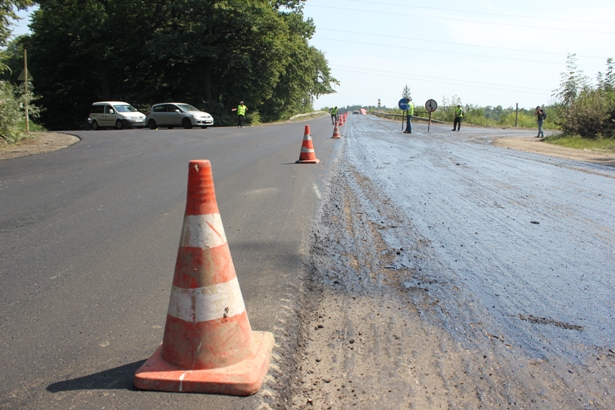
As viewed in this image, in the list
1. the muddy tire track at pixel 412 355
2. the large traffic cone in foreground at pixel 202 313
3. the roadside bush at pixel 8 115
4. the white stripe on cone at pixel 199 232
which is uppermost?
the roadside bush at pixel 8 115

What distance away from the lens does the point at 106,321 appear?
349 centimetres

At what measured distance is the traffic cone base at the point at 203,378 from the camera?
8.74ft


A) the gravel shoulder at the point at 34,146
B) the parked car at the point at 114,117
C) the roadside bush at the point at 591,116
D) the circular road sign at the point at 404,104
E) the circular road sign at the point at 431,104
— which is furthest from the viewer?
the parked car at the point at 114,117

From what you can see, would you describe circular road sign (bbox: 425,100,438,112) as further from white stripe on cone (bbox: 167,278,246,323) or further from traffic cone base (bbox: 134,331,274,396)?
traffic cone base (bbox: 134,331,274,396)

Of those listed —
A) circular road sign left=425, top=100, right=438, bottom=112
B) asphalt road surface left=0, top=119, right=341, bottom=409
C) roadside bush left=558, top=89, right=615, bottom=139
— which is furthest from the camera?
circular road sign left=425, top=100, right=438, bottom=112

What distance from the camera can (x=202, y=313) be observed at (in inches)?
111

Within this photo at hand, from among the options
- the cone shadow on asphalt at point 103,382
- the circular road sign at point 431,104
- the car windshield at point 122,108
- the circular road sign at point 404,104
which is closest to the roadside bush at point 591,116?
the circular road sign at point 431,104

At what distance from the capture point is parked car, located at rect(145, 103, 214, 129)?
3180cm

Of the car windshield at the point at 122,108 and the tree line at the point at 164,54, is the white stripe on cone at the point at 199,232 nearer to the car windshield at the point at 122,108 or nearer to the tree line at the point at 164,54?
the car windshield at the point at 122,108

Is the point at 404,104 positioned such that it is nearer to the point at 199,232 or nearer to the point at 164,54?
the point at 164,54

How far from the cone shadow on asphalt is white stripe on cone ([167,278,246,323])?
0.39 metres

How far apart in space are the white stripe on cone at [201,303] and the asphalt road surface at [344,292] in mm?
390

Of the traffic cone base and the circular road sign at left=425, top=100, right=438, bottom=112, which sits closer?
the traffic cone base

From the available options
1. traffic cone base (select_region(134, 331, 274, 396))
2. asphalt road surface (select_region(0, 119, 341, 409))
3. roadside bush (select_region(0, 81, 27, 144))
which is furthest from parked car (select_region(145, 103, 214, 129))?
traffic cone base (select_region(134, 331, 274, 396))
